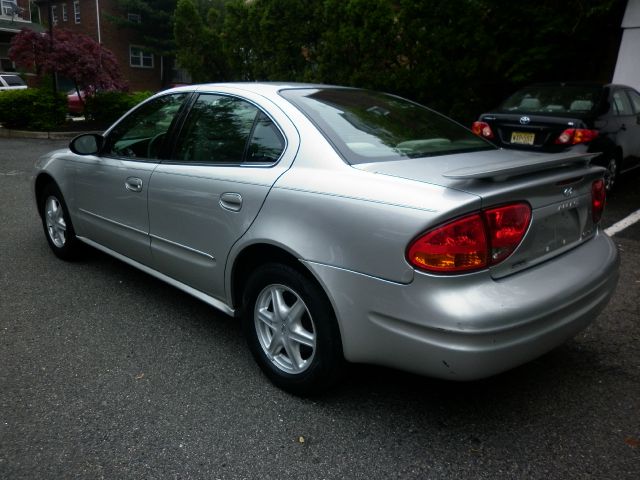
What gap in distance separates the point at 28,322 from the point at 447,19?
9477 mm

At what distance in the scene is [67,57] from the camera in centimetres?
1602

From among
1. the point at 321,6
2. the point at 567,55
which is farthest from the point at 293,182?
the point at 321,6

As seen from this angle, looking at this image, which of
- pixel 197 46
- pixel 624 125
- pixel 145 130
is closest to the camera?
pixel 145 130

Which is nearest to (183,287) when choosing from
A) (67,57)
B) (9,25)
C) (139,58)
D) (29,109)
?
(29,109)

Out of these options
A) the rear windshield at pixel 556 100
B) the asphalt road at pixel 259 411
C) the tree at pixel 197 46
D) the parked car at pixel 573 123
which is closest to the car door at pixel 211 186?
the asphalt road at pixel 259 411

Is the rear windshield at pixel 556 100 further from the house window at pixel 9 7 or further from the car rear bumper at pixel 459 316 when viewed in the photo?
the house window at pixel 9 7

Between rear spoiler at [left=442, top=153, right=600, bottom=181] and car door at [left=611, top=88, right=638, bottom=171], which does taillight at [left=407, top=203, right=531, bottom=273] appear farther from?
car door at [left=611, top=88, right=638, bottom=171]

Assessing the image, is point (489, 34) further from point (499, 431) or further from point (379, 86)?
point (499, 431)

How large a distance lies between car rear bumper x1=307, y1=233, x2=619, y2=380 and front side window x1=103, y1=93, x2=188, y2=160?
1775 millimetres

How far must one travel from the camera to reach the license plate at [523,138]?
22.6ft

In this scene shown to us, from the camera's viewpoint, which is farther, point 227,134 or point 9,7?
point 9,7

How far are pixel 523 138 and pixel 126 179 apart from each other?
16.8 ft

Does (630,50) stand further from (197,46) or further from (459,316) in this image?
(197,46)

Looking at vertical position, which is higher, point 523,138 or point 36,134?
point 523,138
